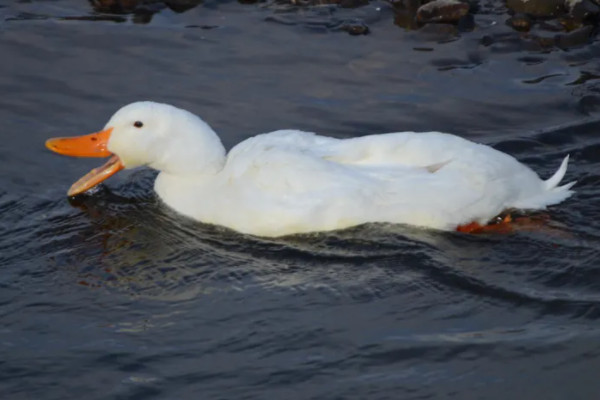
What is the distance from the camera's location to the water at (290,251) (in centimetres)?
552

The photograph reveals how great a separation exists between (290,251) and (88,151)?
167cm


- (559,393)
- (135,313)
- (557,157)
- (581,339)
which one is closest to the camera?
(559,393)

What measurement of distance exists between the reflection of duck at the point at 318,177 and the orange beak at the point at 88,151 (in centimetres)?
1

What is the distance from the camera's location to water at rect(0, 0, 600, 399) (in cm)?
552

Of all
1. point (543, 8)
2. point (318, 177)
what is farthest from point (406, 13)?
point (318, 177)

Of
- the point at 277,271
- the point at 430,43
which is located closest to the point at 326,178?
the point at 277,271

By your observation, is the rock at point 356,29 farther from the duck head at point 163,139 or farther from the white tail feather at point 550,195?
the white tail feather at point 550,195

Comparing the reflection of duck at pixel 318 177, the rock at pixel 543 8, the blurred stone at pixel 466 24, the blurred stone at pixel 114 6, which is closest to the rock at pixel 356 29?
the blurred stone at pixel 466 24

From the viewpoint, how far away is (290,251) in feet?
22.1

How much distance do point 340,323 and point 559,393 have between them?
50.3 inches

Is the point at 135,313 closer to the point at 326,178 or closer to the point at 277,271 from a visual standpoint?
the point at 277,271

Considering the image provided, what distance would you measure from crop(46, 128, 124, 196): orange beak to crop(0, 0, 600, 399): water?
0.22 meters

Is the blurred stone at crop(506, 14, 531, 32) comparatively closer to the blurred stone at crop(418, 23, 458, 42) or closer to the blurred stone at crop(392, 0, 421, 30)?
the blurred stone at crop(418, 23, 458, 42)

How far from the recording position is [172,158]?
24.0ft
